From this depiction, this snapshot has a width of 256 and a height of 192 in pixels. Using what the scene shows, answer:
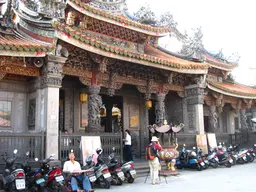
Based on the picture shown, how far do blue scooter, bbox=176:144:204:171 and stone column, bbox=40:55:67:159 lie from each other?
5.48m

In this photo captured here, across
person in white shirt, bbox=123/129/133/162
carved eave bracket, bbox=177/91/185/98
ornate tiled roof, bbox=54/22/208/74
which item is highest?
ornate tiled roof, bbox=54/22/208/74

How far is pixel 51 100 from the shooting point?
9.09 meters

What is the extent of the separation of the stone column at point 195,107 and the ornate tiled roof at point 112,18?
3.12 m

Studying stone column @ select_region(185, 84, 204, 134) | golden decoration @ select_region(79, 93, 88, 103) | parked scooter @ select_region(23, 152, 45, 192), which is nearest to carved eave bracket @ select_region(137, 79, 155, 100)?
stone column @ select_region(185, 84, 204, 134)

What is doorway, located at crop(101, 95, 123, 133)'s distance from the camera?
47.3 ft

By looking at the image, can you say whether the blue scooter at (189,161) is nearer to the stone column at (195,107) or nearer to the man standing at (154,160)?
the stone column at (195,107)

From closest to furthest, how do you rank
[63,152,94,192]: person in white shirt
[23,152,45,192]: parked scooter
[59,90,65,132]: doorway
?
[63,152,94,192]: person in white shirt, [23,152,45,192]: parked scooter, [59,90,65,132]: doorway

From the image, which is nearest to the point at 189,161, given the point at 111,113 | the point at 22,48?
the point at 111,113

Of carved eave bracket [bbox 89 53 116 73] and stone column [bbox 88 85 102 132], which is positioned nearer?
carved eave bracket [bbox 89 53 116 73]

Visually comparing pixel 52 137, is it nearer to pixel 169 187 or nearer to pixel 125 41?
pixel 169 187

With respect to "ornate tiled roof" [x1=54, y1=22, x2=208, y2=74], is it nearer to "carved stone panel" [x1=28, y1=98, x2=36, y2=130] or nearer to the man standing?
"carved stone panel" [x1=28, y1=98, x2=36, y2=130]

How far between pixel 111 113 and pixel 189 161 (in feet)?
15.5

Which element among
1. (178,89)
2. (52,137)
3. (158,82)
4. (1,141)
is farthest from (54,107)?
(178,89)

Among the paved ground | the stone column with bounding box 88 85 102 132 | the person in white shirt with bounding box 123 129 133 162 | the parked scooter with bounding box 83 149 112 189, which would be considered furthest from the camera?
the person in white shirt with bounding box 123 129 133 162
